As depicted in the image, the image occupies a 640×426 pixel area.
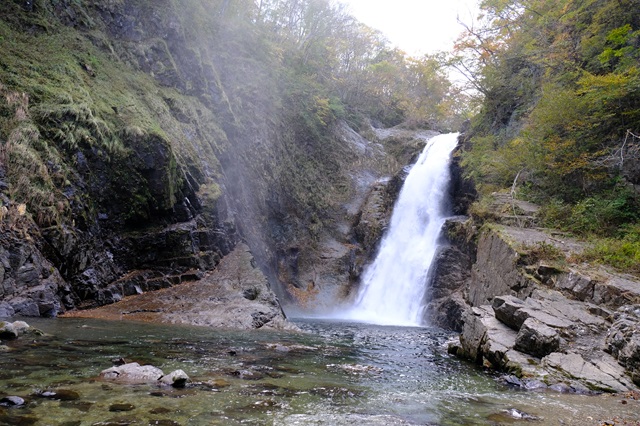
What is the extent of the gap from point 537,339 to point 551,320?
87 centimetres

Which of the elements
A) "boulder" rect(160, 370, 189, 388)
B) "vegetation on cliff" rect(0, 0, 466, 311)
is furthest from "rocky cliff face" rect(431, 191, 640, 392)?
"vegetation on cliff" rect(0, 0, 466, 311)

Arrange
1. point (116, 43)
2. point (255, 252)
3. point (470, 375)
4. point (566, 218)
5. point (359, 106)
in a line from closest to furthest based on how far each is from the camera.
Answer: point (470, 375) → point (566, 218) → point (116, 43) → point (255, 252) → point (359, 106)

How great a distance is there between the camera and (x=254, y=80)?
2433 cm

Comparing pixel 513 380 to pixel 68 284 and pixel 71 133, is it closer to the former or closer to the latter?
pixel 68 284

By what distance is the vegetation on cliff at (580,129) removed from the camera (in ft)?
38.9

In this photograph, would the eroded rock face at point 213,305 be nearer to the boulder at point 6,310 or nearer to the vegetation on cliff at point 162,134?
the vegetation on cliff at point 162,134

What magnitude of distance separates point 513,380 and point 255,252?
14188 mm

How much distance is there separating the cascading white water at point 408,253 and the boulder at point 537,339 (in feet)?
31.9

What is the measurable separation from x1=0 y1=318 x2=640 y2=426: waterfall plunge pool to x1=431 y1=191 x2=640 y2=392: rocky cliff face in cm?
63

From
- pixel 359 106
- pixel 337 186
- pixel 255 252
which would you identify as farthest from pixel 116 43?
pixel 359 106

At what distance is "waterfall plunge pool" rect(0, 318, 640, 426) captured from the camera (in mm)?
3947

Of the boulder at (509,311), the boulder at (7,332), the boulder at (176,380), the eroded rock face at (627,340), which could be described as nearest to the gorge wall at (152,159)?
the boulder at (7,332)

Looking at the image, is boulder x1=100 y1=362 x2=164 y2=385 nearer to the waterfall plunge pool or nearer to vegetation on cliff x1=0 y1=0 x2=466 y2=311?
the waterfall plunge pool

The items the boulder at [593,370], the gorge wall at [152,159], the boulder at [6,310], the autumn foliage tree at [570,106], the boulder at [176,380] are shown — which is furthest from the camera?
the autumn foliage tree at [570,106]
